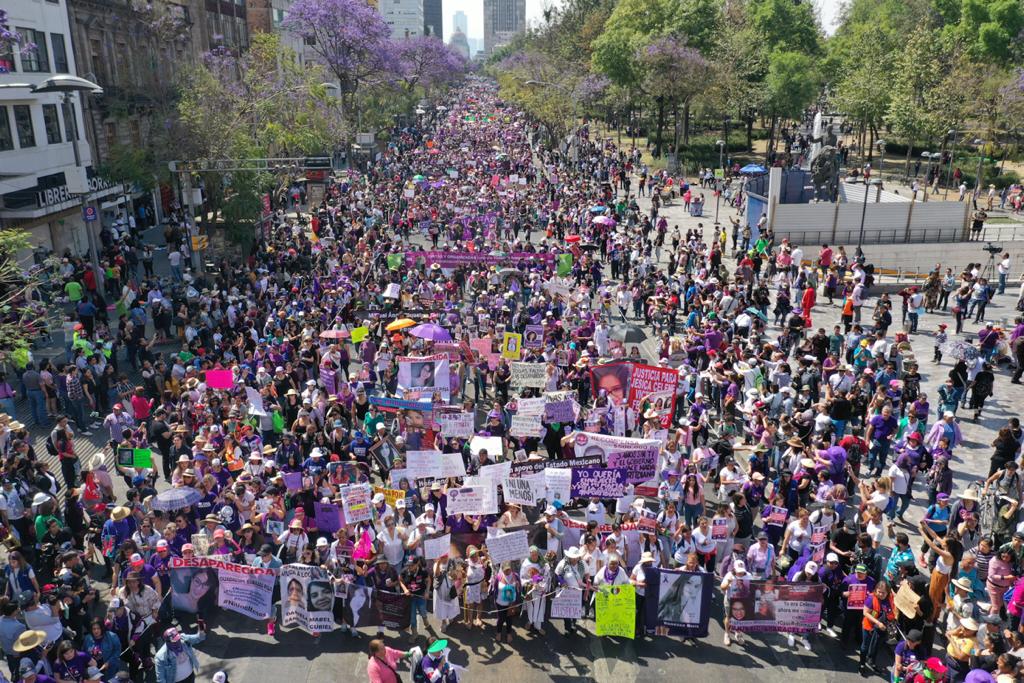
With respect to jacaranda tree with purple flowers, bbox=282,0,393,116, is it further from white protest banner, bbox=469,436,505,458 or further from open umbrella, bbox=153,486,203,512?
open umbrella, bbox=153,486,203,512

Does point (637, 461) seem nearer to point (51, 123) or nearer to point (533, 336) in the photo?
point (533, 336)

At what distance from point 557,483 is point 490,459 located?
5.65 ft

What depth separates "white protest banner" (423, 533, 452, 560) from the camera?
11.5 meters

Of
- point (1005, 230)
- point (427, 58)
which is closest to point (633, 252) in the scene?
point (1005, 230)

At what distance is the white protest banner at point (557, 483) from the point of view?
1306cm

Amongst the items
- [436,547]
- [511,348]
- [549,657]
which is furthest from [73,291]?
[549,657]

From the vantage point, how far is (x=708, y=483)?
595 inches

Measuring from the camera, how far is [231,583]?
36.8 feet

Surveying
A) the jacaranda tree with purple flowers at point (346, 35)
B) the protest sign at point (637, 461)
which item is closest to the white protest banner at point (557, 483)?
the protest sign at point (637, 461)

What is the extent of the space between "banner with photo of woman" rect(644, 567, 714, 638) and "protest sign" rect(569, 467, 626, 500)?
2.50 m

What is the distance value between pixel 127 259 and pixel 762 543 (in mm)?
26006

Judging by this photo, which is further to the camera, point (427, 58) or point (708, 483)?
point (427, 58)

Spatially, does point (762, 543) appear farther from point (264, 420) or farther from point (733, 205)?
point (733, 205)

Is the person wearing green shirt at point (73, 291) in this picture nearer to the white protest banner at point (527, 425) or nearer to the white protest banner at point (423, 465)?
the white protest banner at point (527, 425)
